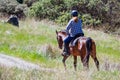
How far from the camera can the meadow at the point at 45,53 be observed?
29.1 ft

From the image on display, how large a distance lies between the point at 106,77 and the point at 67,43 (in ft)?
18.7

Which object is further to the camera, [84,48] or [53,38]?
[53,38]

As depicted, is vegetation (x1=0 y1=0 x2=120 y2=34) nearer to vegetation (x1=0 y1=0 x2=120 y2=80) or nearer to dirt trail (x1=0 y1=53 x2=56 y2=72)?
vegetation (x1=0 y1=0 x2=120 y2=80)

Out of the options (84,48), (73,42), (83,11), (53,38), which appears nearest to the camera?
(84,48)

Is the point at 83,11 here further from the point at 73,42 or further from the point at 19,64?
the point at 19,64

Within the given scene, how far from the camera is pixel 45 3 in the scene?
127 ft

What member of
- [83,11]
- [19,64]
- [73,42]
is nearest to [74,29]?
[73,42]

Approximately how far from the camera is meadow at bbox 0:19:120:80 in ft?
29.1

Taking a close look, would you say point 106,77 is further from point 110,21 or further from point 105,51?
point 110,21

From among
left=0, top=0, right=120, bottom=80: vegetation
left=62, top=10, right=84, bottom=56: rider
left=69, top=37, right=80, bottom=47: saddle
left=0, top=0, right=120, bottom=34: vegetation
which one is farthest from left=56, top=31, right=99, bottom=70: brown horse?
left=0, top=0, right=120, bottom=34: vegetation

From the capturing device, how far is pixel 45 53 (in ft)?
59.6

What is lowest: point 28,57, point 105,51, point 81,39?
point 105,51

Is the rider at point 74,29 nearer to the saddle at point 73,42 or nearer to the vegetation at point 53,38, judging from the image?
the saddle at point 73,42

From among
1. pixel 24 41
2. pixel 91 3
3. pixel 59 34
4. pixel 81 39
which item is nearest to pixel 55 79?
pixel 81 39
